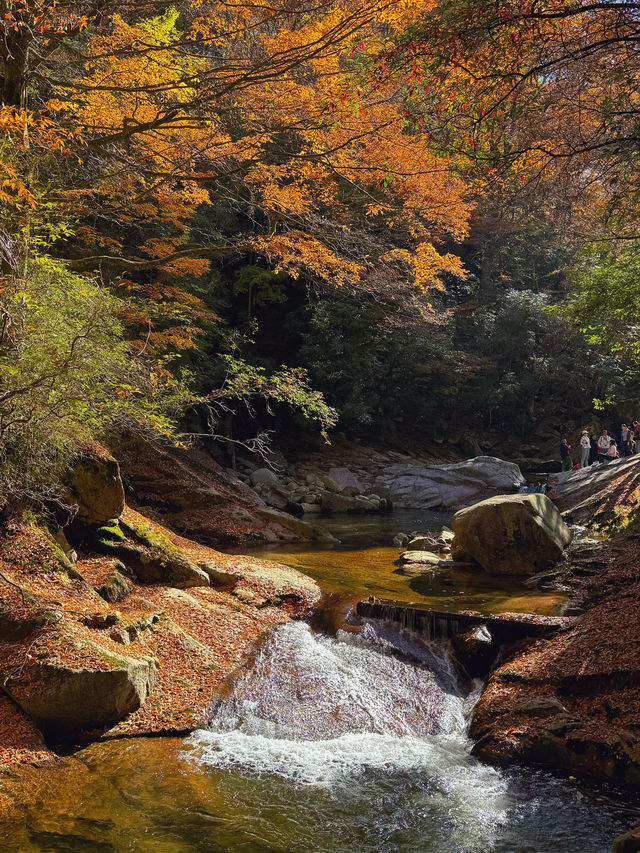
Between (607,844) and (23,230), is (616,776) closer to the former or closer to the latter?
(607,844)

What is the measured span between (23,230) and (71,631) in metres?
3.88

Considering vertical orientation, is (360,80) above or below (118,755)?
above

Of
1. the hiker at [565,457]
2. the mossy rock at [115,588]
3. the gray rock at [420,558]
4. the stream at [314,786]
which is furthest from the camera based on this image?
the hiker at [565,457]

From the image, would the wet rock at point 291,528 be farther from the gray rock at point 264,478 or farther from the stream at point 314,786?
the stream at point 314,786

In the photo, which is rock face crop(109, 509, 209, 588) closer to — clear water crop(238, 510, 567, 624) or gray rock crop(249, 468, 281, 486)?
clear water crop(238, 510, 567, 624)

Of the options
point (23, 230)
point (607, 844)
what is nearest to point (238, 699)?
point (607, 844)

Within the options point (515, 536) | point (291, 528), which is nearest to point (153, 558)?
point (291, 528)

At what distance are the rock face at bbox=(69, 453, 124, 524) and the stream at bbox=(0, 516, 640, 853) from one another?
9.49 ft

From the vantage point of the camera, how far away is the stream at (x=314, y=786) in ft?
12.3

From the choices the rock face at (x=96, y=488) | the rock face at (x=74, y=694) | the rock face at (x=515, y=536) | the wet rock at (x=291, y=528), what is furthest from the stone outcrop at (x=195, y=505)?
the rock face at (x=74, y=694)

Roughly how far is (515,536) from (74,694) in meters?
7.91

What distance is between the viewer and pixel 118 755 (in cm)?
462

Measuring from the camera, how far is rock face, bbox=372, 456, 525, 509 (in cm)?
1988

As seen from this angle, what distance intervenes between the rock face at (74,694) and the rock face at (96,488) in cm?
286
